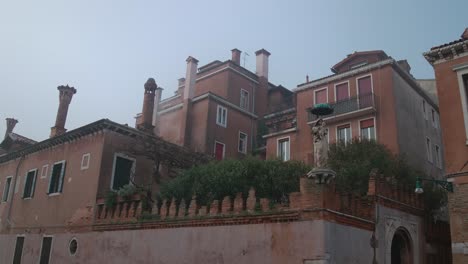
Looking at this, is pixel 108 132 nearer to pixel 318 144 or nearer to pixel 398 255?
pixel 318 144

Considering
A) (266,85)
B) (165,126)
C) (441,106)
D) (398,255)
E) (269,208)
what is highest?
(266,85)

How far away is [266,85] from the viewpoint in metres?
30.8

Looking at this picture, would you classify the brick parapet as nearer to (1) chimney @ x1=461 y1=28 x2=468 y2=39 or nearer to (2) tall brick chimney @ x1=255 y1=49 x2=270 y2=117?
(1) chimney @ x1=461 y1=28 x2=468 y2=39

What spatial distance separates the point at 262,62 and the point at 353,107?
11270mm

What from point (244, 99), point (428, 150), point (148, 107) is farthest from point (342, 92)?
point (148, 107)

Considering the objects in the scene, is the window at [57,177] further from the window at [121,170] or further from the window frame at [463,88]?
the window frame at [463,88]

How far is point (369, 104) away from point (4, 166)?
64.9ft

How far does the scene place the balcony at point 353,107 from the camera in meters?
20.1

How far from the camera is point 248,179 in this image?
47.1ft

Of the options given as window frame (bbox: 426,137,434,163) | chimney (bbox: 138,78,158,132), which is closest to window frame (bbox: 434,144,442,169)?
window frame (bbox: 426,137,434,163)

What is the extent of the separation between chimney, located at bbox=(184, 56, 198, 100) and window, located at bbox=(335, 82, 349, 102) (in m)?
9.04

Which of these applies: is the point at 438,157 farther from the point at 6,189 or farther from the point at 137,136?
Result: the point at 6,189

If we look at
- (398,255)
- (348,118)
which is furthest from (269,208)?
(348,118)

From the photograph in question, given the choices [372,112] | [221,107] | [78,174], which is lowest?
[78,174]
